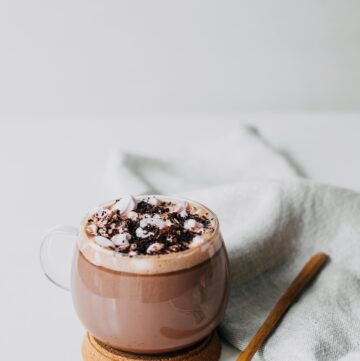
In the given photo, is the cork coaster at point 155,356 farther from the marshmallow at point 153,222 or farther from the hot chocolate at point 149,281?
the marshmallow at point 153,222

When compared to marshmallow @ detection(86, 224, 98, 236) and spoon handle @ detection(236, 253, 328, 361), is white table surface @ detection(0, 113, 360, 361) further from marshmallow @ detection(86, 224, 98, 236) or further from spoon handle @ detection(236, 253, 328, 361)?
marshmallow @ detection(86, 224, 98, 236)

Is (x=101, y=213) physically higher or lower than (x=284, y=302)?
higher

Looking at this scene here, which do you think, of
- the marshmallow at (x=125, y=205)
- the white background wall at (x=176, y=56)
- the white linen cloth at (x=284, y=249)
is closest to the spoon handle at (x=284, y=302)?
the white linen cloth at (x=284, y=249)

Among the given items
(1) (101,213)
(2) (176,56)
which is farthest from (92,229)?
(2) (176,56)

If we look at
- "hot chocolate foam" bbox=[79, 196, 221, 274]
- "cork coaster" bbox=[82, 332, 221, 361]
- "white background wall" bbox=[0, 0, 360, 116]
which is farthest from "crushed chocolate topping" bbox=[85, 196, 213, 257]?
"white background wall" bbox=[0, 0, 360, 116]

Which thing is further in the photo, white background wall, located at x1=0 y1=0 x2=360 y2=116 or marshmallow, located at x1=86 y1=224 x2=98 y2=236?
white background wall, located at x1=0 y1=0 x2=360 y2=116

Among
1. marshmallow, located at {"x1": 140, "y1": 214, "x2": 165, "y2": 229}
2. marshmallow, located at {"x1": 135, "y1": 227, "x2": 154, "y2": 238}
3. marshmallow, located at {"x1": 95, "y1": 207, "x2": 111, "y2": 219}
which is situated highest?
marshmallow, located at {"x1": 140, "y1": 214, "x2": 165, "y2": 229}

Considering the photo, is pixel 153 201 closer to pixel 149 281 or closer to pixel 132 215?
pixel 132 215
